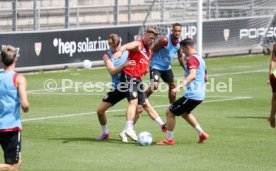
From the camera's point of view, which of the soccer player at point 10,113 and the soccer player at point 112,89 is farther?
the soccer player at point 112,89

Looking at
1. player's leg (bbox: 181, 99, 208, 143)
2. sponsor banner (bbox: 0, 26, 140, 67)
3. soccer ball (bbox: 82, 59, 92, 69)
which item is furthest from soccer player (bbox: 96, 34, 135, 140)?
soccer ball (bbox: 82, 59, 92, 69)

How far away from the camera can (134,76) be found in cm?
1753

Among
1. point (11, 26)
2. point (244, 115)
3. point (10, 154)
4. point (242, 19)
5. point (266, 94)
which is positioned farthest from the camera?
point (242, 19)

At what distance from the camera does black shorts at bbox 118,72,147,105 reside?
17358 millimetres

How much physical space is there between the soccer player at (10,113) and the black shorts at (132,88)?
5.15 m

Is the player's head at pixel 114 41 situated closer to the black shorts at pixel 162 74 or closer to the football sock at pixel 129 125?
the football sock at pixel 129 125

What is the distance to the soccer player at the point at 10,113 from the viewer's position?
12.3 metres

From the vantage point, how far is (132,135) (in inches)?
677

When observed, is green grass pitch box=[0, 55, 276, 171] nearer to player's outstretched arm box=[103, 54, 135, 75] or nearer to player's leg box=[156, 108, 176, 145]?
player's leg box=[156, 108, 176, 145]

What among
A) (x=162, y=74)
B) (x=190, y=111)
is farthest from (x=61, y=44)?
(x=190, y=111)

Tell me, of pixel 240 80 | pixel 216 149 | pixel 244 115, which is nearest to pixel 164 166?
pixel 216 149

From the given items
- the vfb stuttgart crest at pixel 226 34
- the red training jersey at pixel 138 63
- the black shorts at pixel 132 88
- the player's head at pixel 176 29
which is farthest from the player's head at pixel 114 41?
the vfb stuttgart crest at pixel 226 34

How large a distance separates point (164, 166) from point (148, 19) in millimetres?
20368

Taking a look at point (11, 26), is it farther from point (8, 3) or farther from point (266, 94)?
point (266, 94)
